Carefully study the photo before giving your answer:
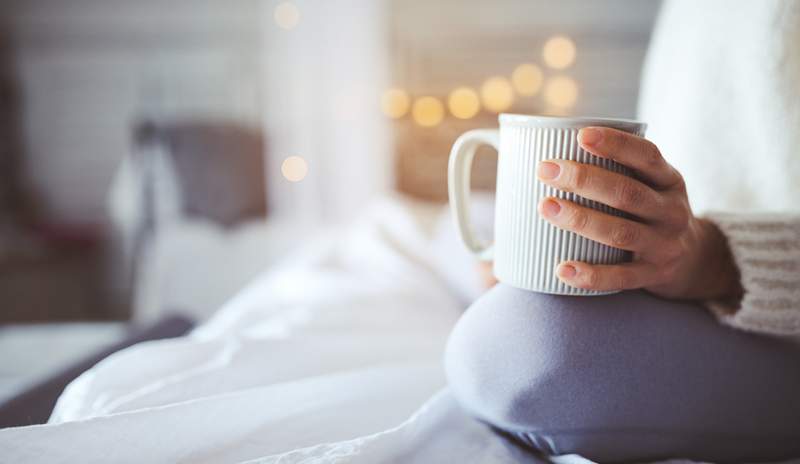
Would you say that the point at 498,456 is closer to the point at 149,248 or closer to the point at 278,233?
the point at 278,233

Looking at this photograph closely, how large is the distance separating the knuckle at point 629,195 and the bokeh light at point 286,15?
82.3 inches

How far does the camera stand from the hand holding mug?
12.8 inches

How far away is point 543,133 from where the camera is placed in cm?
34

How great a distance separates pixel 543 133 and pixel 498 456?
0.85 ft

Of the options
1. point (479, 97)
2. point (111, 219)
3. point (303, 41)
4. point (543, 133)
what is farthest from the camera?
point (111, 219)

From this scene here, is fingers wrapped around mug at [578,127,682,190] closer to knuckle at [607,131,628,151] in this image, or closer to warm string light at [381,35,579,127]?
knuckle at [607,131,628,151]

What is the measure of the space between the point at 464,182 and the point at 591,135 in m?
0.14

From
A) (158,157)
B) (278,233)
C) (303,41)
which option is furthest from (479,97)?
(158,157)

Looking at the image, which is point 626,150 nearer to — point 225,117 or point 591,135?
point 591,135

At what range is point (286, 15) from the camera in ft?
7.00

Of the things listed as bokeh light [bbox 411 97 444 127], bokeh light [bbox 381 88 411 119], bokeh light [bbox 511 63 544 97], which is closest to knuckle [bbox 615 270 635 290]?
bokeh light [bbox 381 88 411 119]

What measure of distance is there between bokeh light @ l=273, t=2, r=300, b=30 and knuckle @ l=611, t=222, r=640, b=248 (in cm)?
210

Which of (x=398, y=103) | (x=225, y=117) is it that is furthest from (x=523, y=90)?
(x=225, y=117)

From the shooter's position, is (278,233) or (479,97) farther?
(479,97)
